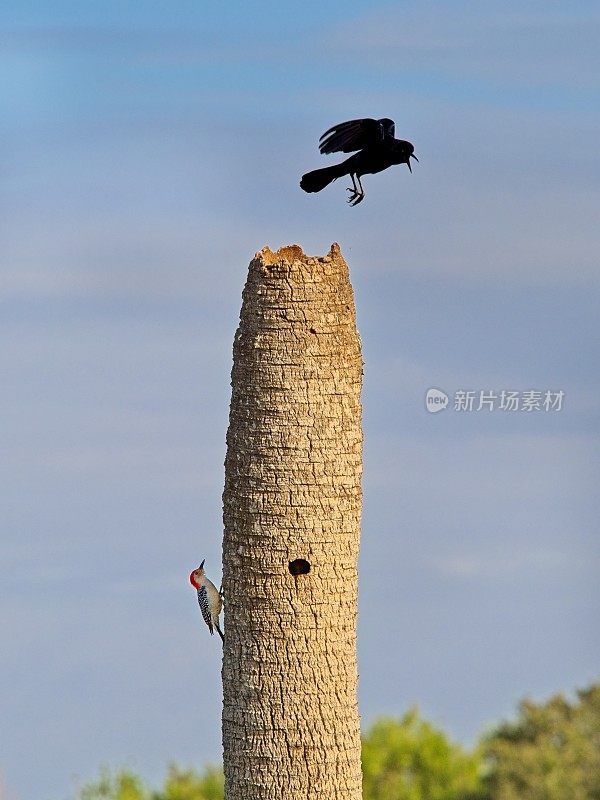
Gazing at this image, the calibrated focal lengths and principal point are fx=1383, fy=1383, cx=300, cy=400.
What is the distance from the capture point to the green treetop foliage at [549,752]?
937 inches

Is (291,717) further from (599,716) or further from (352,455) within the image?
(599,716)

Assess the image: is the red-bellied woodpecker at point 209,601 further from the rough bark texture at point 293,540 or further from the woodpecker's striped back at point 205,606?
the rough bark texture at point 293,540

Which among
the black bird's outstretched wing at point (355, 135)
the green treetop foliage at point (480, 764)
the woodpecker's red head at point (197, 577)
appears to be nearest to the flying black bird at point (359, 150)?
the black bird's outstretched wing at point (355, 135)

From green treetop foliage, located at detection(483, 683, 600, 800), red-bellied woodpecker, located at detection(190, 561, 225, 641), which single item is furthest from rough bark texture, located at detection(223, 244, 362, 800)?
green treetop foliage, located at detection(483, 683, 600, 800)

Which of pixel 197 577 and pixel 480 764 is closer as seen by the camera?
pixel 197 577

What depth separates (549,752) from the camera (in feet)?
80.0

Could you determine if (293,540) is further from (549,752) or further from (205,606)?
(549,752)

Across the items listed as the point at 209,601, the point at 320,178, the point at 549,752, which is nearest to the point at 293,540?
the point at 209,601

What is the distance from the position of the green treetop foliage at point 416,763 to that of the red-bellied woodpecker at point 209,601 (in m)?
15.5

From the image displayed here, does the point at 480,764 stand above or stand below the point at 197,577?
above

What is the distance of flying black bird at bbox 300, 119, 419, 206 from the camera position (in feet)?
32.2

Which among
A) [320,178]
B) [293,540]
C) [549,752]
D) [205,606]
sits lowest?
[205,606]

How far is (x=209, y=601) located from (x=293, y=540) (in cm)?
95

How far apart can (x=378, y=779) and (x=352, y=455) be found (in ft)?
53.1
